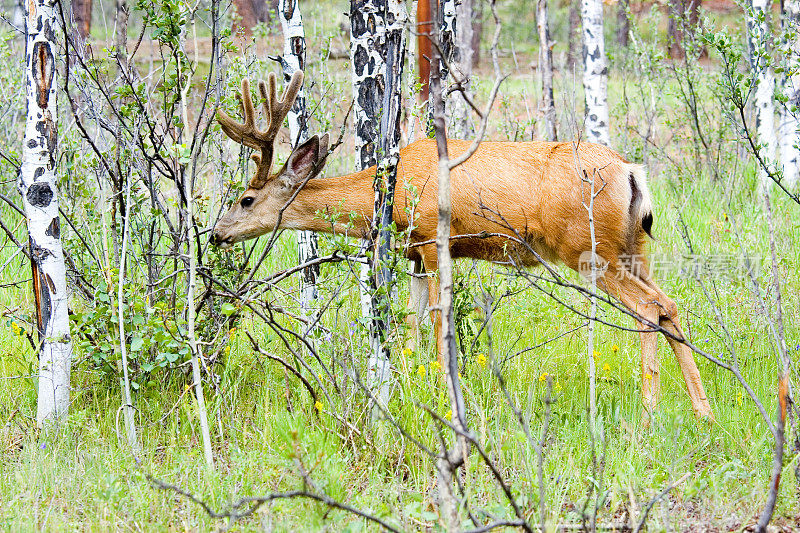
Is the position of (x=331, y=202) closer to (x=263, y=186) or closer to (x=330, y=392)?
(x=263, y=186)

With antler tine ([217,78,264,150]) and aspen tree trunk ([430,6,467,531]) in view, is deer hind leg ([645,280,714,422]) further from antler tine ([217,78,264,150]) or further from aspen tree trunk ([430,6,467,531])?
antler tine ([217,78,264,150])

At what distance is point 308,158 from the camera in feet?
19.2

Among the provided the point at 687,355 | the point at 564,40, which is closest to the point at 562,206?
the point at 687,355

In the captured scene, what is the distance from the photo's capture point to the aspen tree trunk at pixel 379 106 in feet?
13.0

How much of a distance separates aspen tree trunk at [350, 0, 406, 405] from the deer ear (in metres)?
0.46

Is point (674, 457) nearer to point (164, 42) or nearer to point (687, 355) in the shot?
A: point (687, 355)

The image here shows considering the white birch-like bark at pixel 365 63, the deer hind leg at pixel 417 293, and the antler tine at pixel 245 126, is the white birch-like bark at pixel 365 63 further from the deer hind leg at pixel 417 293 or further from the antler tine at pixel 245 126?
the deer hind leg at pixel 417 293

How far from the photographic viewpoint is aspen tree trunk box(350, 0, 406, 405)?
3963mm

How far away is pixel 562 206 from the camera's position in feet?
17.8

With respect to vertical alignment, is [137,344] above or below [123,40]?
below

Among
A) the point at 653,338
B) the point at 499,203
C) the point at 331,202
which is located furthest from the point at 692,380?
the point at 331,202

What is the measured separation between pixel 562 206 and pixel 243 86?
209 centimetres

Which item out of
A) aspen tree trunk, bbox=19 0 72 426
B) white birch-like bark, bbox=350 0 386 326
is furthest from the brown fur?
aspen tree trunk, bbox=19 0 72 426

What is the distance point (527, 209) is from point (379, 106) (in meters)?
1.18
